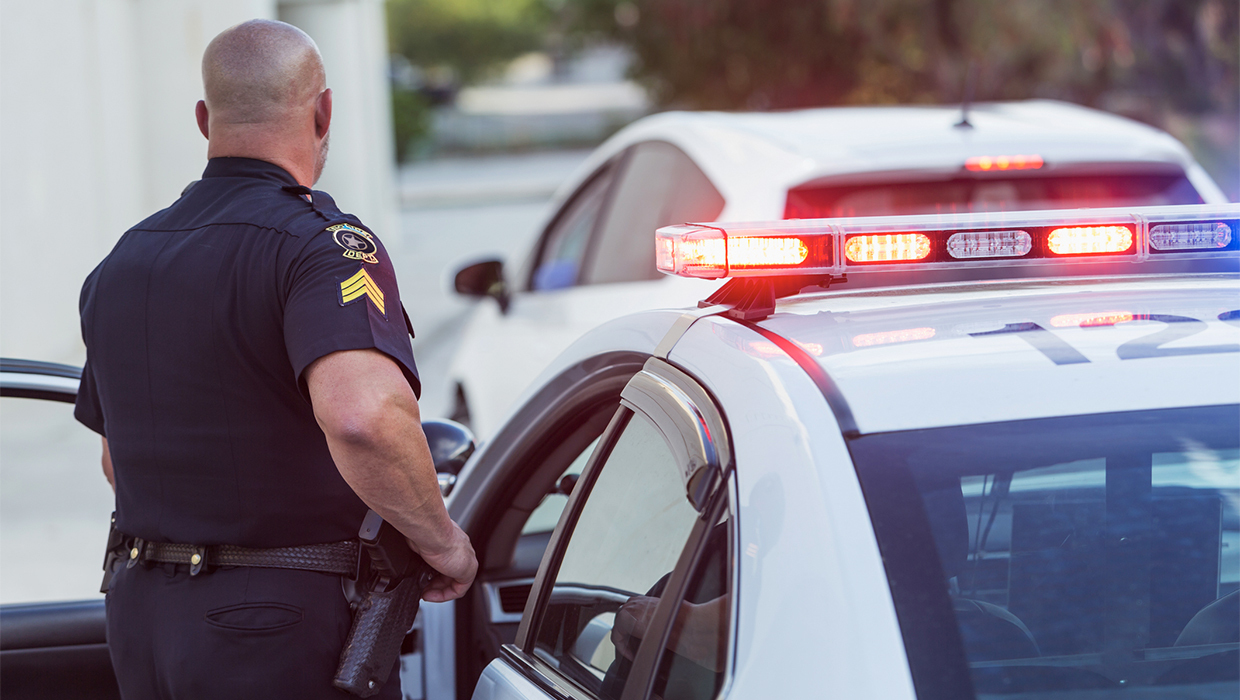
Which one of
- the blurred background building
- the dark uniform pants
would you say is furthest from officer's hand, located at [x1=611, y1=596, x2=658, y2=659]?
the blurred background building

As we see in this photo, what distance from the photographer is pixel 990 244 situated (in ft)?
5.93

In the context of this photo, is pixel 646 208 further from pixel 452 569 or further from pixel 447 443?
pixel 452 569

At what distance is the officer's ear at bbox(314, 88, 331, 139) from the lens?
7.36ft

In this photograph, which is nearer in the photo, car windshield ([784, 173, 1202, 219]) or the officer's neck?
the officer's neck

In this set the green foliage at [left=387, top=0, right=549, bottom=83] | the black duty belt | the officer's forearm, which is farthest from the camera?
the green foliage at [left=387, top=0, right=549, bottom=83]

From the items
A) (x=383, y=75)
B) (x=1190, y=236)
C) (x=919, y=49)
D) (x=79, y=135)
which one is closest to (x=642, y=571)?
(x=1190, y=236)

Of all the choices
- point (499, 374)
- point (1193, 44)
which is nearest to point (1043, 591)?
point (499, 374)

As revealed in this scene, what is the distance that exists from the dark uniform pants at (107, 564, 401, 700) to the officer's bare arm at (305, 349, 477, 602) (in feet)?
0.59

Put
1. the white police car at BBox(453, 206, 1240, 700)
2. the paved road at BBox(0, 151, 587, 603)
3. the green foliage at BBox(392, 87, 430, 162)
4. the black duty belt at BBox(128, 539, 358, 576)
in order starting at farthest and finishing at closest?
the green foliage at BBox(392, 87, 430, 162) → the paved road at BBox(0, 151, 587, 603) → the black duty belt at BBox(128, 539, 358, 576) → the white police car at BBox(453, 206, 1240, 700)

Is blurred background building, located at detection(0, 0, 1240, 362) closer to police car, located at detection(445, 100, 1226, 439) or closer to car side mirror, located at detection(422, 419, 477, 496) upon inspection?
police car, located at detection(445, 100, 1226, 439)

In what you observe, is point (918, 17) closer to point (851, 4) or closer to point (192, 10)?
point (851, 4)

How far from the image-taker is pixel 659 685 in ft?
5.21

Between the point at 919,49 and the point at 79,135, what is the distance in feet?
30.4

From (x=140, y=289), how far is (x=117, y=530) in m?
0.43
